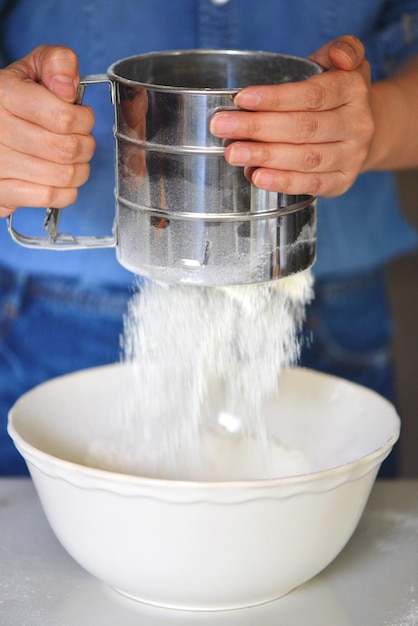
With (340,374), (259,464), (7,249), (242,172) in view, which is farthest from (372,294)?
(242,172)

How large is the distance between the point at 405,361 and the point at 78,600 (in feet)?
5.40

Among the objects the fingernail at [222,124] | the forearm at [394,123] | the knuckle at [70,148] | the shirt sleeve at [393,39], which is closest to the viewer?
the fingernail at [222,124]

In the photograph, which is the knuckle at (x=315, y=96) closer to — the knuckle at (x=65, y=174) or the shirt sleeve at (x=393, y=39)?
the knuckle at (x=65, y=174)

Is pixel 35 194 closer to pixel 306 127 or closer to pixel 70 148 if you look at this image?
pixel 70 148

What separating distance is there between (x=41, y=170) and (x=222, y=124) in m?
0.19

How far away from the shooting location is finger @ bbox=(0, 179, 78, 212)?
2.60 feet

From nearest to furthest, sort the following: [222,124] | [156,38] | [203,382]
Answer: [222,124] < [203,382] < [156,38]

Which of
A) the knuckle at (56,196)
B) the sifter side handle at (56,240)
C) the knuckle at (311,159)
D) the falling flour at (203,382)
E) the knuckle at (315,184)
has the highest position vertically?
the knuckle at (311,159)

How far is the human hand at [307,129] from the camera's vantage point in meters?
0.68

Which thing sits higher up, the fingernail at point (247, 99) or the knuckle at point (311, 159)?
the fingernail at point (247, 99)

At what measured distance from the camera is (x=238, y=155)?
675 mm

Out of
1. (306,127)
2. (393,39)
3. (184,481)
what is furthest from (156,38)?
(184,481)

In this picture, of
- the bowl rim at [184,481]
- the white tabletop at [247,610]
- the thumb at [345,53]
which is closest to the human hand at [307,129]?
the thumb at [345,53]

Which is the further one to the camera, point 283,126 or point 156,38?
point 156,38
